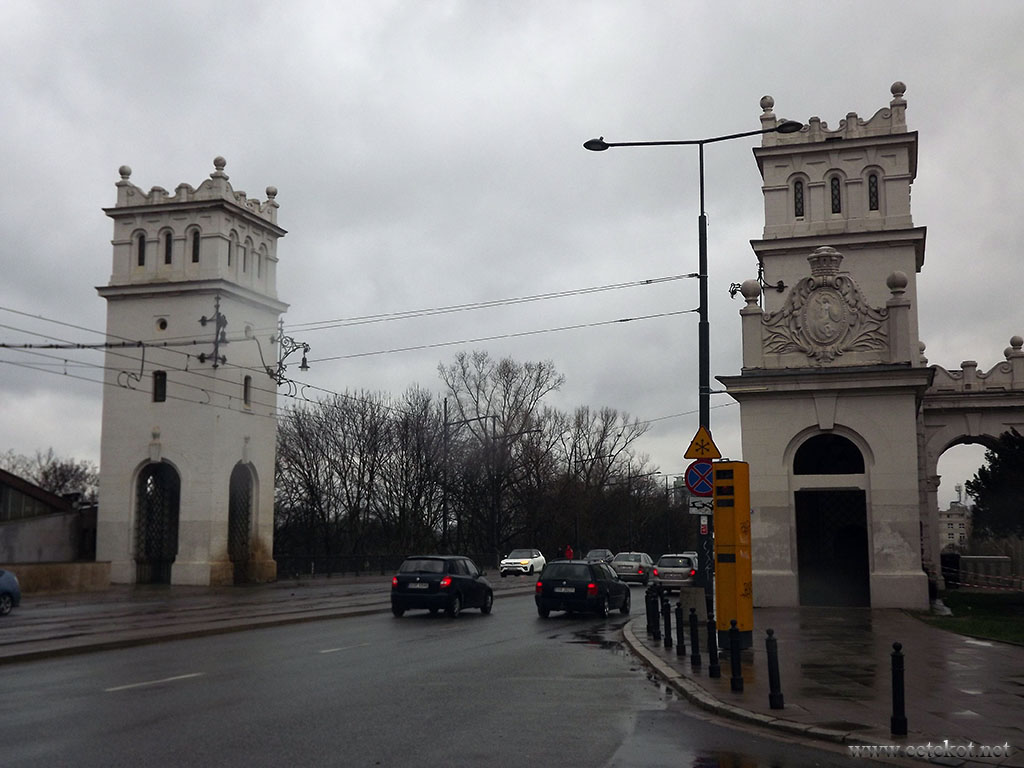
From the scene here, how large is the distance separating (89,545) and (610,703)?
38.5 meters

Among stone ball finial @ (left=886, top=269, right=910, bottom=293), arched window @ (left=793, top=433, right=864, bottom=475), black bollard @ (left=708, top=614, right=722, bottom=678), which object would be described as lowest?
black bollard @ (left=708, top=614, right=722, bottom=678)

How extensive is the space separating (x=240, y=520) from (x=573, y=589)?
77.3ft

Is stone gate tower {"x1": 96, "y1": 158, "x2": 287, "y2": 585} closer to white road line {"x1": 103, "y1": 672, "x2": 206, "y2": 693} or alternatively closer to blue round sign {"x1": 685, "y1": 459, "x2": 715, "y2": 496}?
blue round sign {"x1": 685, "y1": 459, "x2": 715, "y2": 496}

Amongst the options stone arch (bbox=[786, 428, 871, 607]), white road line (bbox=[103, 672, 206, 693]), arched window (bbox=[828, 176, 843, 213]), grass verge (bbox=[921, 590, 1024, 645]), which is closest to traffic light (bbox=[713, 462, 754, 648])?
grass verge (bbox=[921, 590, 1024, 645])

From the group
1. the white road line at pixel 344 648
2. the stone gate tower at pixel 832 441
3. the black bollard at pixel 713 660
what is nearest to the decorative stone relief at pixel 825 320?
the stone gate tower at pixel 832 441

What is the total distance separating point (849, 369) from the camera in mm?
27594

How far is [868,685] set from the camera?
43.8 ft

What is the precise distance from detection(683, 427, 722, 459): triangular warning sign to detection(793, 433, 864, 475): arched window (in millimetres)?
9578

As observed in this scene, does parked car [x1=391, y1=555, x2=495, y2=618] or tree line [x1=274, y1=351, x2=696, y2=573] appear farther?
tree line [x1=274, y1=351, x2=696, y2=573]

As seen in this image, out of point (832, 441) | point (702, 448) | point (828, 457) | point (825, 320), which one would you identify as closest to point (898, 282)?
point (825, 320)

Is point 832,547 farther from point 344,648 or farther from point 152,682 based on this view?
point 152,682

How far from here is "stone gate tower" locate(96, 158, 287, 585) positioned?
44.6 meters

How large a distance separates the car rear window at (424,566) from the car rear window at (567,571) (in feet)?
9.72

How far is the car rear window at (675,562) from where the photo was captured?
40406mm
